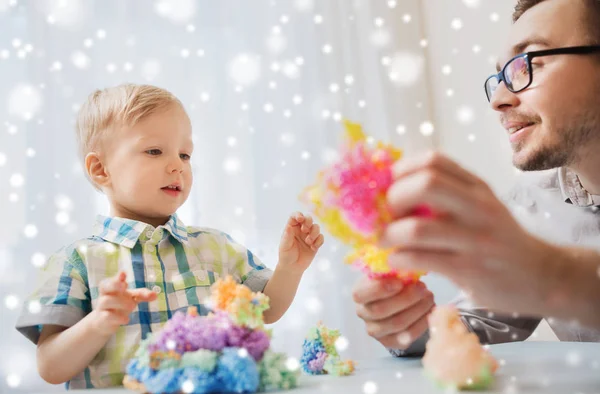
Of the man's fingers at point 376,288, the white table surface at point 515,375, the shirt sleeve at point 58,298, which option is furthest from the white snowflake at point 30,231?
the man's fingers at point 376,288

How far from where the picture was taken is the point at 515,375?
2.23 feet

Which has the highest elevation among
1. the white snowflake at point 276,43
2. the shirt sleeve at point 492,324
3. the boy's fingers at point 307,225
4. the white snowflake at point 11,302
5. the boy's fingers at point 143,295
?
the white snowflake at point 276,43

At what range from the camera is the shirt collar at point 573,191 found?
3.88 feet

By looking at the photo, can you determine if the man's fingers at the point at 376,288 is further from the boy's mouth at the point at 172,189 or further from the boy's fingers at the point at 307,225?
the boy's mouth at the point at 172,189

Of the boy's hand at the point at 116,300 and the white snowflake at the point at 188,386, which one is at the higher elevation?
the boy's hand at the point at 116,300

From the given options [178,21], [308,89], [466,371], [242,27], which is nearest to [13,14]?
[178,21]

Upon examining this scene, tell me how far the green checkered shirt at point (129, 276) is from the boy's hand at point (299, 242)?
13 centimetres

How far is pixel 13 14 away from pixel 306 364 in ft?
4.77

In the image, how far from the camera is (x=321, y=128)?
2.16 meters

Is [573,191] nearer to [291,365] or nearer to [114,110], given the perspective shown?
[291,365]

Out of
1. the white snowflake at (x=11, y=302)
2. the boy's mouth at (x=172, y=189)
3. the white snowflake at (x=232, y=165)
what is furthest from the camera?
the white snowflake at (x=232, y=165)

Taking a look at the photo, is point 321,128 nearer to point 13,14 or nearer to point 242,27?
point 242,27

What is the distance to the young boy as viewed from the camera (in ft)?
3.29

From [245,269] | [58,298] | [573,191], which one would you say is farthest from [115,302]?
[573,191]
